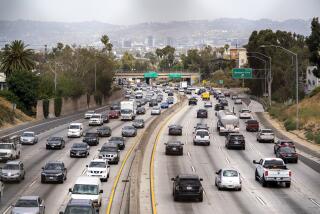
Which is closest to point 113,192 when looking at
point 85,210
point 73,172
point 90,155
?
point 73,172

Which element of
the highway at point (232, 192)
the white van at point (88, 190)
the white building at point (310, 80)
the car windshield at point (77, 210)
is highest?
the white building at point (310, 80)

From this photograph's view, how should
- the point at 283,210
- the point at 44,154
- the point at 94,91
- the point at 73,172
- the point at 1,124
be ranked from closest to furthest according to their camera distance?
the point at 283,210, the point at 73,172, the point at 44,154, the point at 1,124, the point at 94,91

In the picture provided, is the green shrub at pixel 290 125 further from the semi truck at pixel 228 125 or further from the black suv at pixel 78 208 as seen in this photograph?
the black suv at pixel 78 208

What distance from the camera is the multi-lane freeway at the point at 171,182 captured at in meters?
34.6

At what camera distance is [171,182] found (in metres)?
43.5

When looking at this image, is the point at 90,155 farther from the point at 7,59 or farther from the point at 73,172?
the point at 7,59

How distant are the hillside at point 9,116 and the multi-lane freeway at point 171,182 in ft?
68.7

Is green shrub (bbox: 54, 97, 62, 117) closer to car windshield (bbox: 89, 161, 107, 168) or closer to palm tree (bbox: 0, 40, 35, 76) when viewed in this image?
palm tree (bbox: 0, 40, 35, 76)

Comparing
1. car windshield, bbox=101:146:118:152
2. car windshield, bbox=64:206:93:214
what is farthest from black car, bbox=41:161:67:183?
car windshield, bbox=64:206:93:214

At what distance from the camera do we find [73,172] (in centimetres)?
4781

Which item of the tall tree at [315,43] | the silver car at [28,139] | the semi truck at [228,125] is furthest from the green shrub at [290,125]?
the silver car at [28,139]

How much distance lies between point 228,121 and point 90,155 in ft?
81.1

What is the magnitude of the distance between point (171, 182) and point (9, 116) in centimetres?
5768

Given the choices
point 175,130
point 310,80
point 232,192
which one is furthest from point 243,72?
point 232,192
